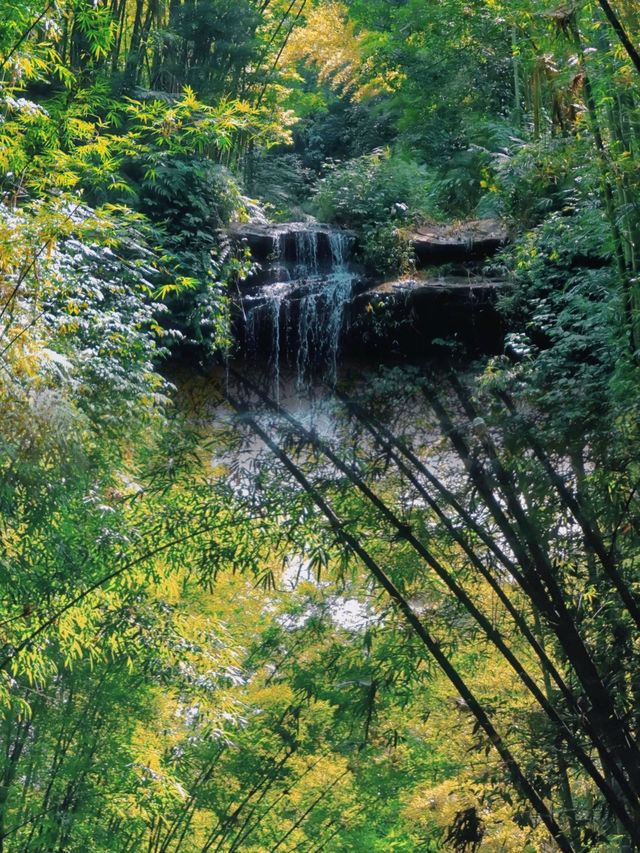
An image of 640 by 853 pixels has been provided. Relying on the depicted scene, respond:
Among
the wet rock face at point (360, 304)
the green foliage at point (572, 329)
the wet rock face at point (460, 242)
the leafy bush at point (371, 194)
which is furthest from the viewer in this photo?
the leafy bush at point (371, 194)

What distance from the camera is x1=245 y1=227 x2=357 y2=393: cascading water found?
6.74m

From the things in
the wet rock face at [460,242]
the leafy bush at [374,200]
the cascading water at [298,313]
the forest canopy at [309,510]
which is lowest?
the forest canopy at [309,510]

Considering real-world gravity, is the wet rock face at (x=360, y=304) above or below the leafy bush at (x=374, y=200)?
below

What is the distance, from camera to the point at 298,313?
699 cm

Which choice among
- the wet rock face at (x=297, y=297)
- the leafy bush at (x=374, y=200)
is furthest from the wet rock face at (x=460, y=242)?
the wet rock face at (x=297, y=297)

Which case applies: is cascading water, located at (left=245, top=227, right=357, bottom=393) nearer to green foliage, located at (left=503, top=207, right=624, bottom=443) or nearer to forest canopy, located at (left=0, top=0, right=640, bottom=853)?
forest canopy, located at (left=0, top=0, right=640, bottom=853)

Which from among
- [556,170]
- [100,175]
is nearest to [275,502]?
[100,175]

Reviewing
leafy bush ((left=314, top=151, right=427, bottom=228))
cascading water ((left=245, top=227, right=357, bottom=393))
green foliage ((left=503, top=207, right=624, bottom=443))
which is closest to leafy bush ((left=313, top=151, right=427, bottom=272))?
leafy bush ((left=314, top=151, right=427, bottom=228))

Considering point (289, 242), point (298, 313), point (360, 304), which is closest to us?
point (360, 304)

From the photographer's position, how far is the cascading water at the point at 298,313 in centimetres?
674

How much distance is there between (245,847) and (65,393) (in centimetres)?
360

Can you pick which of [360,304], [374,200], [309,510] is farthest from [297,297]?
[309,510]

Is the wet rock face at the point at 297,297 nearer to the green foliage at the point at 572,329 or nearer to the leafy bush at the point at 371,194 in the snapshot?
the leafy bush at the point at 371,194

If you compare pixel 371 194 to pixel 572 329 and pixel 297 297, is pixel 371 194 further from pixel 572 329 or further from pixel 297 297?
pixel 572 329
